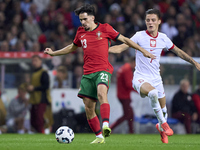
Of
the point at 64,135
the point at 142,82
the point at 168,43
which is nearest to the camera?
the point at 64,135

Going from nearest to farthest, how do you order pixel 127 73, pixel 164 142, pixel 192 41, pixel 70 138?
pixel 70 138 < pixel 164 142 < pixel 127 73 < pixel 192 41

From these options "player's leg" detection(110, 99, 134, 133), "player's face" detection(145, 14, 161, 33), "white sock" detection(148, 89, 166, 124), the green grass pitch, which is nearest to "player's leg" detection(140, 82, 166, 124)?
"white sock" detection(148, 89, 166, 124)

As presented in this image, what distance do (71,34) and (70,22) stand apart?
69 centimetres

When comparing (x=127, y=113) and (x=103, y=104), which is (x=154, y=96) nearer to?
(x=103, y=104)

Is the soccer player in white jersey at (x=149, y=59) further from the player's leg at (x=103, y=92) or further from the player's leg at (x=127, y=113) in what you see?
the player's leg at (x=127, y=113)

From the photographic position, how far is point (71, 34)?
55.8ft

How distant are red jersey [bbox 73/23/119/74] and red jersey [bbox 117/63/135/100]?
17.2 feet

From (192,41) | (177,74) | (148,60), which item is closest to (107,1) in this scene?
(192,41)

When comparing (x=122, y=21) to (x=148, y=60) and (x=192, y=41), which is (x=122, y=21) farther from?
(x=148, y=60)

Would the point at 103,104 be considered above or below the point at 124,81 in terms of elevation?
above

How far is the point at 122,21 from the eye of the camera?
17.4 metres

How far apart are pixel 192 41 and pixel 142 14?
2198 mm

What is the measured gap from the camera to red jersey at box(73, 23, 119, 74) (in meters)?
8.09

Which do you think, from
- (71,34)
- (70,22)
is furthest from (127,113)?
(70,22)
